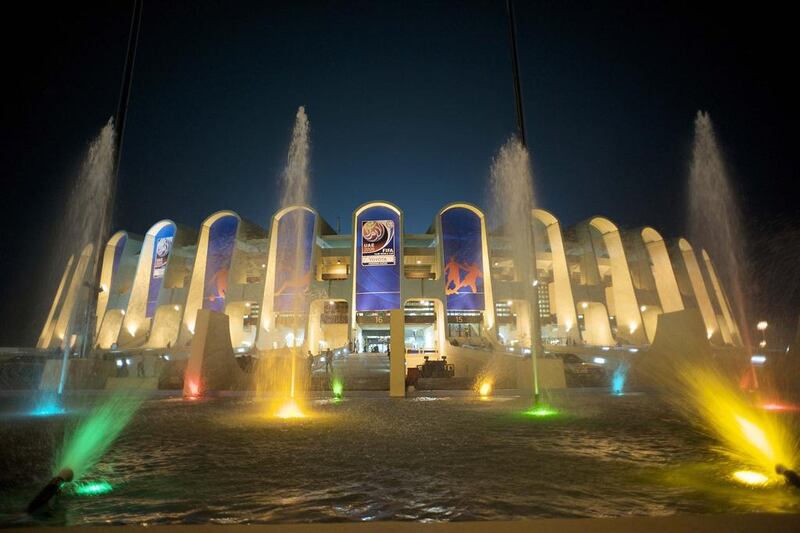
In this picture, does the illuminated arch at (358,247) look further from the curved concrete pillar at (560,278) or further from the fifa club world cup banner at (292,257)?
the curved concrete pillar at (560,278)

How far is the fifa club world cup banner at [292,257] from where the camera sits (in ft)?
129

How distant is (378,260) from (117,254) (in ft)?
95.0

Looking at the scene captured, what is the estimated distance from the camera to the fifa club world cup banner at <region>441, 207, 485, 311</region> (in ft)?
128

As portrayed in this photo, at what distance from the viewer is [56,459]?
5320 millimetres

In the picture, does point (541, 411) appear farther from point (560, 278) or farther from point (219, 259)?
point (219, 259)

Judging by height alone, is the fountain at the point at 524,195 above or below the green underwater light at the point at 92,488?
above

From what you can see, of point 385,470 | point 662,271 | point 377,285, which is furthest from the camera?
point 662,271

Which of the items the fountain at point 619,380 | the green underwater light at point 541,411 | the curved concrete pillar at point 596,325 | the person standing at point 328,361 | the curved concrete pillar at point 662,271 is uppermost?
the curved concrete pillar at point 662,271

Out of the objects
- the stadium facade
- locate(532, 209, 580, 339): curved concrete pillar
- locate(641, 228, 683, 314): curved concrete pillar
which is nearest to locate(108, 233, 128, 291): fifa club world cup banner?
the stadium facade

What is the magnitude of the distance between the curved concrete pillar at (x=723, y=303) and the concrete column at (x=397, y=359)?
47884mm

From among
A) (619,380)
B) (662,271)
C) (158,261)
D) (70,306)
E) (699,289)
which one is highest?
(158,261)

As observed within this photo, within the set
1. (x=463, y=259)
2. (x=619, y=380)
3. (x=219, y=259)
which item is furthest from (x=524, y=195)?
(x=219, y=259)

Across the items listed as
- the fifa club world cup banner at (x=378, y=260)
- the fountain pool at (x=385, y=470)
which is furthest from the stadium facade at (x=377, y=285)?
the fountain pool at (x=385, y=470)

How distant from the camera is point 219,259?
41812mm
